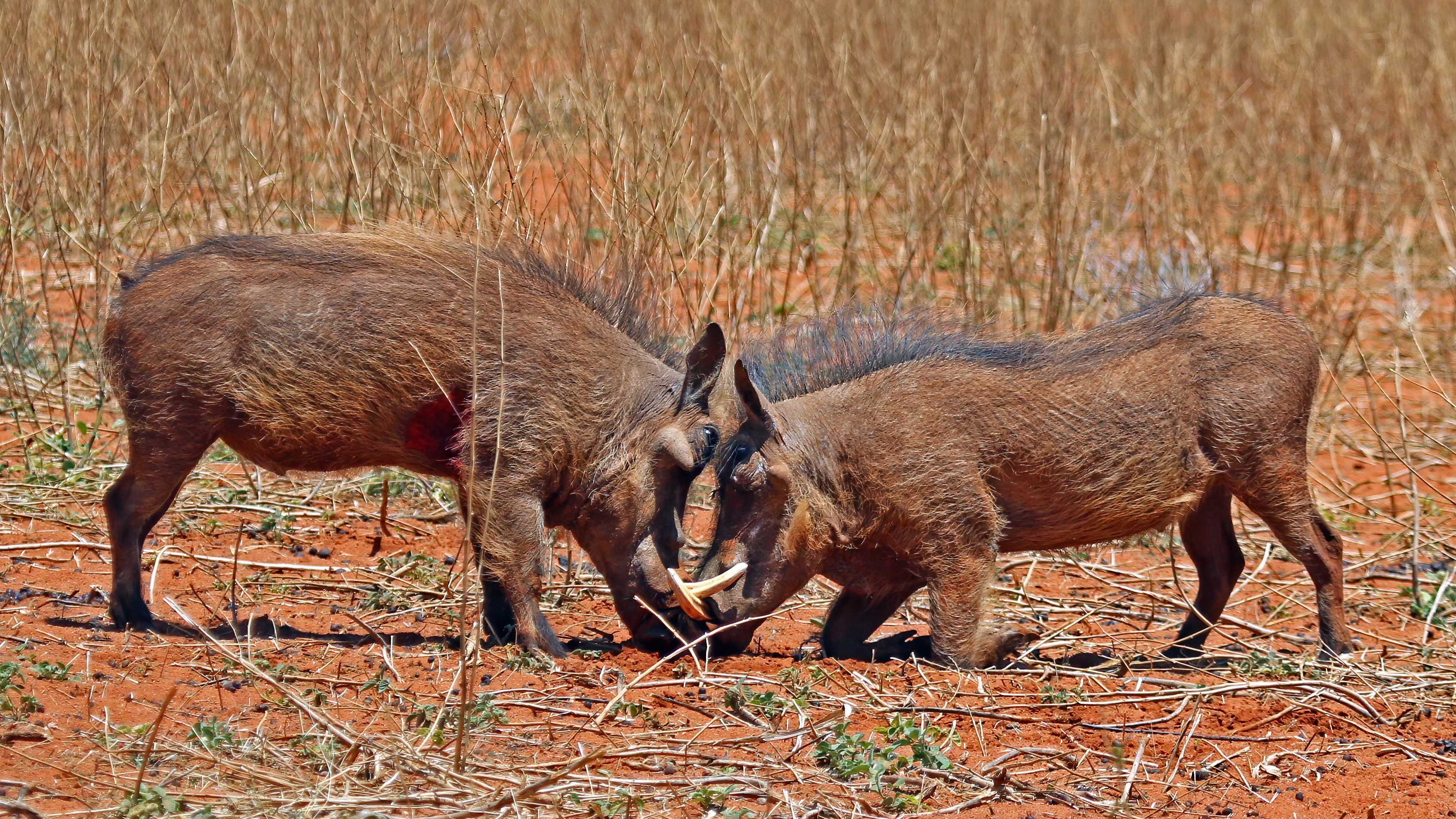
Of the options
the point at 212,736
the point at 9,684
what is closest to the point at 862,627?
the point at 212,736

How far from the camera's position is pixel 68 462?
19.7 ft

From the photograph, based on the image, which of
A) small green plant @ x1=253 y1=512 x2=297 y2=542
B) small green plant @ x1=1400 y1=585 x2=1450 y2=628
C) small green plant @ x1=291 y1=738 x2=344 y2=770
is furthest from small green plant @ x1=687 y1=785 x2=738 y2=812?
small green plant @ x1=1400 y1=585 x2=1450 y2=628

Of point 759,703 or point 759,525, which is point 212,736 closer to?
point 759,703

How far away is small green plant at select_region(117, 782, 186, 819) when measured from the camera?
3006mm

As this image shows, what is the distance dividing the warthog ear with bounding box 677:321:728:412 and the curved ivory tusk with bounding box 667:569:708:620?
22.4 inches

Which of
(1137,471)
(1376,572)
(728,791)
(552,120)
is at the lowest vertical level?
Answer: (1376,572)

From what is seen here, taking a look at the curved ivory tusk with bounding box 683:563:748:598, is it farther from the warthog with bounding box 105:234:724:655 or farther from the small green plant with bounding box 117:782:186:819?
the small green plant with bounding box 117:782:186:819

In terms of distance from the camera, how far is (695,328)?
6395 millimetres

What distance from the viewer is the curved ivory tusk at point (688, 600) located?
14.6ft

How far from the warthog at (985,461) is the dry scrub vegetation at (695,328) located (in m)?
0.30

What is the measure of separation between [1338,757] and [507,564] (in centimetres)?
242

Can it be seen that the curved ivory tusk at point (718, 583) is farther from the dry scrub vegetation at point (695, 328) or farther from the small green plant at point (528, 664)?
the small green plant at point (528, 664)

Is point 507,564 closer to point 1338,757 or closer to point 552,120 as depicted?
point 1338,757

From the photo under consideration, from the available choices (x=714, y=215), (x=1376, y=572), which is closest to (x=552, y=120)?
(x=714, y=215)
